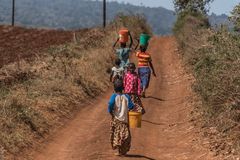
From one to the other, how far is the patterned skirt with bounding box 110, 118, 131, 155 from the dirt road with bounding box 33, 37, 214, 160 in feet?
0.78

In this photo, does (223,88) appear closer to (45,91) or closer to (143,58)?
(143,58)

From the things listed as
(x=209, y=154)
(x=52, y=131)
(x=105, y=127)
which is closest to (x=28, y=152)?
(x=52, y=131)

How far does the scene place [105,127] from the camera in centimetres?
1570

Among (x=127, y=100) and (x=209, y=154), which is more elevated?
(x=127, y=100)

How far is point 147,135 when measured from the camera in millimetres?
14758

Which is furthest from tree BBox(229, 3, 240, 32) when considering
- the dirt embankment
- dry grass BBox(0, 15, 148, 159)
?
the dirt embankment

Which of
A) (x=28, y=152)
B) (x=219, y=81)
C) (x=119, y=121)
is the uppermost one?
(x=219, y=81)

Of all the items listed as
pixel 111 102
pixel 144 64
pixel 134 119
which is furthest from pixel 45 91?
pixel 111 102

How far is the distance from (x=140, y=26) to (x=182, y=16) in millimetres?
3356

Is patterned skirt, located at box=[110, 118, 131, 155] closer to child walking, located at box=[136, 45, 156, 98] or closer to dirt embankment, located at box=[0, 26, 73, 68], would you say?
child walking, located at box=[136, 45, 156, 98]

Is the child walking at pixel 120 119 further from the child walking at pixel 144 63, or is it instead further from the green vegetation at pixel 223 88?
the child walking at pixel 144 63

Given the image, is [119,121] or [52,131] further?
[52,131]

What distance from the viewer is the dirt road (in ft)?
41.6

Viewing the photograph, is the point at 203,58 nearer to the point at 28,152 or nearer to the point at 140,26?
the point at 28,152
